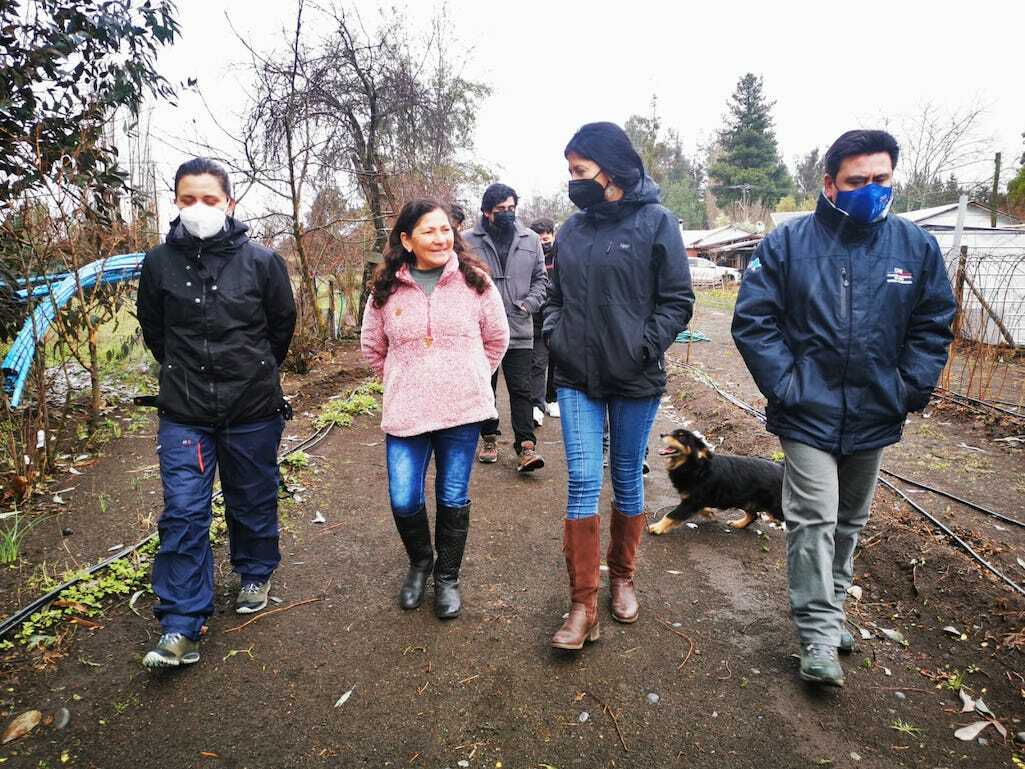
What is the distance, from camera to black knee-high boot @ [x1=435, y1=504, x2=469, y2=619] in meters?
3.00

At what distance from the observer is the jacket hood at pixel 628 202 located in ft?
Result: 8.86

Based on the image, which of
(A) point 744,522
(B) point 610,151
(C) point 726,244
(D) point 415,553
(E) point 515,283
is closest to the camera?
(B) point 610,151

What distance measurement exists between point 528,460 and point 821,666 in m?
2.83

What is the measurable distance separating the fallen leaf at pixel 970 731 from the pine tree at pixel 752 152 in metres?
51.4

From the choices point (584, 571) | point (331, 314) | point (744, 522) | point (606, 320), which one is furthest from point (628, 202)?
point (331, 314)

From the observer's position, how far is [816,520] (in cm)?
245

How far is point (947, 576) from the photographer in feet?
10.6

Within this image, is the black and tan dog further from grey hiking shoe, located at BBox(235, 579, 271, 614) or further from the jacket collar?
grey hiking shoe, located at BBox(235, 579, 271, 614)

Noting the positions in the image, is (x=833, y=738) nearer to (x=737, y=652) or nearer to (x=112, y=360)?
(x=737, y=652)

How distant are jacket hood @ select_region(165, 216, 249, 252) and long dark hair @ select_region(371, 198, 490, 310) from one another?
643 millimetres

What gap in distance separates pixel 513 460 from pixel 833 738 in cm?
353

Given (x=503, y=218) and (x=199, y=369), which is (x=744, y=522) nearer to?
(x=503, y=218)

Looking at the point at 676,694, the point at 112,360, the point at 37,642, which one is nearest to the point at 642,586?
the point at 676,694

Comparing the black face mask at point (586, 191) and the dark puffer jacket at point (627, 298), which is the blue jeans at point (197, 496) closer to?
the dark puffer jacket at point (627, 298)
